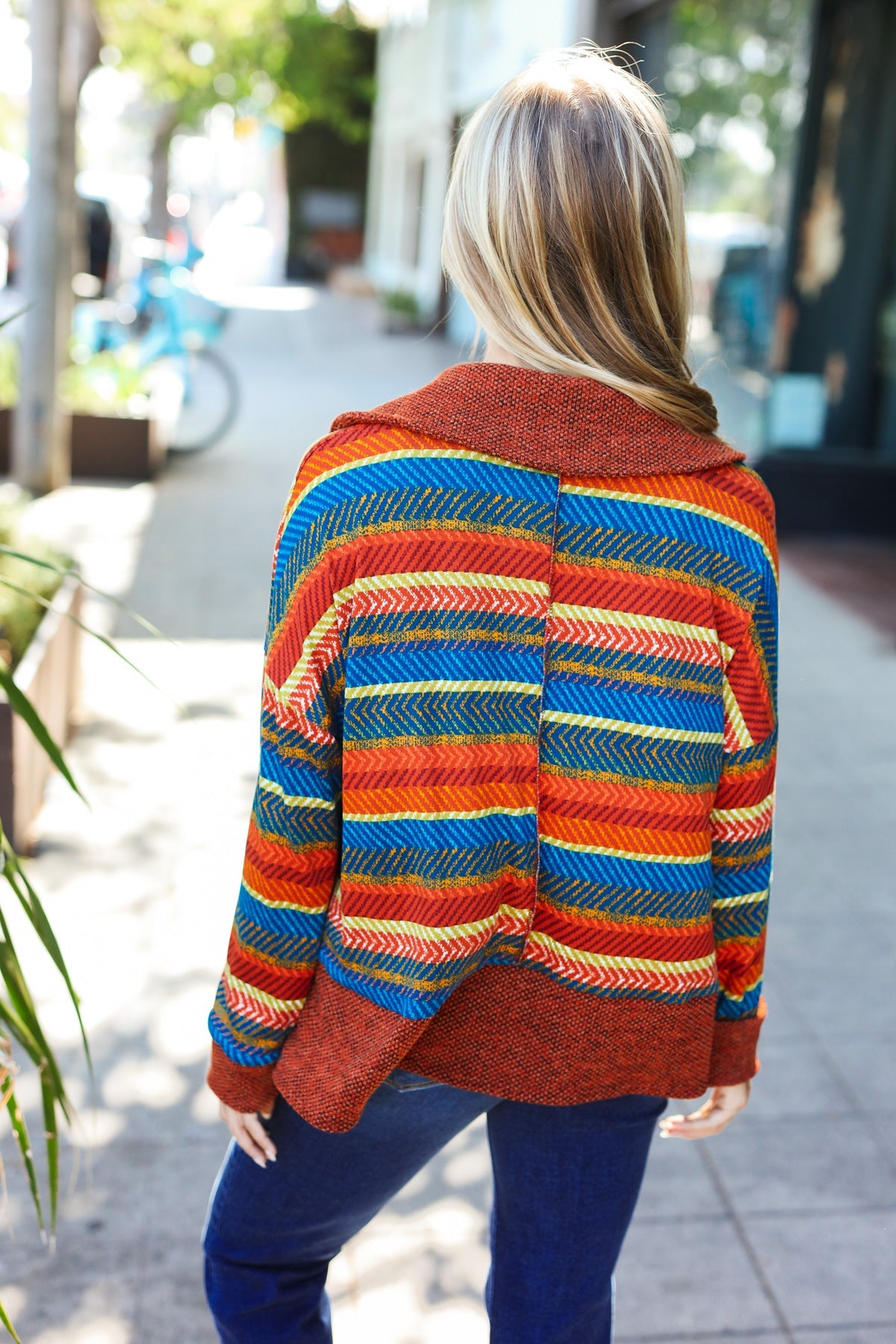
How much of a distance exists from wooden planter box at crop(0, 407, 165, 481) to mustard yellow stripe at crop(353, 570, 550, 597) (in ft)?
27.8

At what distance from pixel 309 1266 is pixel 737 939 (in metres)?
0.61

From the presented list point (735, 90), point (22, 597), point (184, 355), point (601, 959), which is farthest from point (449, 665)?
point (184, 355)

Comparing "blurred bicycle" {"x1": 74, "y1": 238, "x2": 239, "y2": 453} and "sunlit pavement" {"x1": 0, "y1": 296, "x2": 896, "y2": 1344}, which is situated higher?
"blurred bicycle" {"x1": 74, "y1": 238, "x2": 239, "y2": 453}

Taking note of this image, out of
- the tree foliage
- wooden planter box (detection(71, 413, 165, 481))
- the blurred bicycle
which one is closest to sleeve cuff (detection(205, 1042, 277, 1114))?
wooden planter box (detection(71, 413, 165, 481))

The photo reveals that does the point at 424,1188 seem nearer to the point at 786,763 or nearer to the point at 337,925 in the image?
the point at 337,925

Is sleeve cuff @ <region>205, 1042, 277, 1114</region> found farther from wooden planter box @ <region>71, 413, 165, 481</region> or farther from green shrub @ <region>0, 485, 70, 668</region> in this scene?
wooden planter box @ <region>71, 413, 165, 481</region>

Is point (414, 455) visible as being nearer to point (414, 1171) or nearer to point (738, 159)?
point (414, 1171)

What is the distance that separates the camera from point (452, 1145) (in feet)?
9.73

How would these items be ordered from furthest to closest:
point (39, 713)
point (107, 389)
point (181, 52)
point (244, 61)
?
point (244, 61) < point (181, 52) < point (107, 389) < point (39, 713)

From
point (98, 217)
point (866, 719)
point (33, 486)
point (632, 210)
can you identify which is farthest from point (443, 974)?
point (98, 217)

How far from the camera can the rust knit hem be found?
142 cm

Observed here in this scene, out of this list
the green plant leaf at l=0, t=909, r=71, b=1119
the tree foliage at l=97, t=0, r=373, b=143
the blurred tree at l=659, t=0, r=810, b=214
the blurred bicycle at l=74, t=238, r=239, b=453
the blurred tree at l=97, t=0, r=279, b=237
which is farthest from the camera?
the tree foliage at l=97, t=0, r=373, b=143

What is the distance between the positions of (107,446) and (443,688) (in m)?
8.55

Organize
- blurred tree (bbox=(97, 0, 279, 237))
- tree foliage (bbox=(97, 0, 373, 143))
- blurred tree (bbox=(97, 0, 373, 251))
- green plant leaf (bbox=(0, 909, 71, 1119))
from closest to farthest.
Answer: green plant leaf (bbox=(0, 909, 71, 1119)), blurred tree (bbox=(97, 0, 279, 237)), tree foliage (bbox=(97, 0, 373, 143)), blurred tree (bbox=(97, 0, 373, 251))
